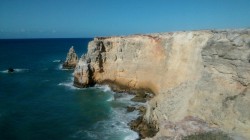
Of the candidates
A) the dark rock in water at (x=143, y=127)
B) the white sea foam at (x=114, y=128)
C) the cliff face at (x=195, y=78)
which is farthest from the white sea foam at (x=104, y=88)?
the dark rock in water at (x=143, y=127)

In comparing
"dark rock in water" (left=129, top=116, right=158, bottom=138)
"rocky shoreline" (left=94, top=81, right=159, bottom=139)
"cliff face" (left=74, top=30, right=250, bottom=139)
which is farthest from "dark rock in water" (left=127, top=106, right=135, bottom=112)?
"cliff face" (left=74, top=30, right=250, bottom=139)

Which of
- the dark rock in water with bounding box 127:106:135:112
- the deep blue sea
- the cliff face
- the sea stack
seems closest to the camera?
the cliff face

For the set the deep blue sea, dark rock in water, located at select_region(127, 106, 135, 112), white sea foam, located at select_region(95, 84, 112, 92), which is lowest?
the deep blue sea

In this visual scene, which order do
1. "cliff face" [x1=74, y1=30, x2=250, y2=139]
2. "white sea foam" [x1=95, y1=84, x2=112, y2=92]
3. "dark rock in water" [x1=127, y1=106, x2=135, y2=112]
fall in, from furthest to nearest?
"white sea foam" [x1=95, y1=84, x2=112, y2=92] → "dark rock in water" [x1=127, y1=106, x2=135, y2=112] → "cliff face" [x1=74, y1=30, x2=250, y2=139]

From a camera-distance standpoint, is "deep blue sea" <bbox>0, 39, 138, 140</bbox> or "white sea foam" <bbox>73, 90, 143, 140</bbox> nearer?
"white sea foam" <bbox>73, 90, 143, 140</bbox>

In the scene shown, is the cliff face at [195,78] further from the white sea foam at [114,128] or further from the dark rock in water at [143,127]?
the white sea foam at [114,128]

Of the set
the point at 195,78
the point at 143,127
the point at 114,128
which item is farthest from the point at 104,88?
the point at 195,78

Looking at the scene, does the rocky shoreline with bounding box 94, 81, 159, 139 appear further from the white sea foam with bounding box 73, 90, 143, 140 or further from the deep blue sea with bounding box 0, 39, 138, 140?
the deep blue sea with bounding box 0, 39, 138, 140

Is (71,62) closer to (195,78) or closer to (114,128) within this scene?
(114,128)
